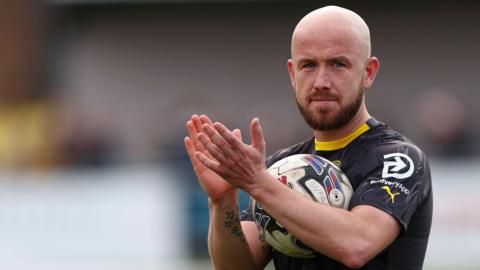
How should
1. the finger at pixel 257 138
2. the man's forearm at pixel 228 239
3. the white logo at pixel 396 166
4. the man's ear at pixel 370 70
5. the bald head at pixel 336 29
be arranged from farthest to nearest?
the man's forearm at pixel 228 239 → the man's ear at pixel 370 70 → the bald head at pixel 336 29 → the white logo at pixel 396 166 → the finger at pixel 257 138

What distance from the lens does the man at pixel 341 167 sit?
4703 millimetres

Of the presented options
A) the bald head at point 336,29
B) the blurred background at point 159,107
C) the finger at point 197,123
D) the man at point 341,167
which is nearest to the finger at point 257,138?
the man at point 341,167

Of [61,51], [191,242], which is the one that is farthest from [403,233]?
[61,51]

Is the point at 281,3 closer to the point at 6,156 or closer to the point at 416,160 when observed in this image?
the point at 6,156

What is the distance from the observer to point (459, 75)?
23641 millimetres

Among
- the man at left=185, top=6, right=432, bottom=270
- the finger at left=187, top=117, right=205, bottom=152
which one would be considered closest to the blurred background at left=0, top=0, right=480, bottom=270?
the man at left=185, top=6, right=432, bottom=270

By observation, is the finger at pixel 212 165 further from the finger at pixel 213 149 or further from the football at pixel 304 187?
the football at pixel 304 187

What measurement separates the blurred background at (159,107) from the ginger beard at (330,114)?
33.3 ft

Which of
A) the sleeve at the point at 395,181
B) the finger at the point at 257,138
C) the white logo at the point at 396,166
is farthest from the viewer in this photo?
the white logo at the point at 396,166

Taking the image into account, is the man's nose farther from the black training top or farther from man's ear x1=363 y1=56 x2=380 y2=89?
the black training top

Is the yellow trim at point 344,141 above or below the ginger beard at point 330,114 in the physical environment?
below

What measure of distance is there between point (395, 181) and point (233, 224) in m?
0.92

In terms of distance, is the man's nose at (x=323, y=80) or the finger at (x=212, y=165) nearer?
the finger at (x=212, y=165)

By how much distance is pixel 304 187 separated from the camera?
197 inches
